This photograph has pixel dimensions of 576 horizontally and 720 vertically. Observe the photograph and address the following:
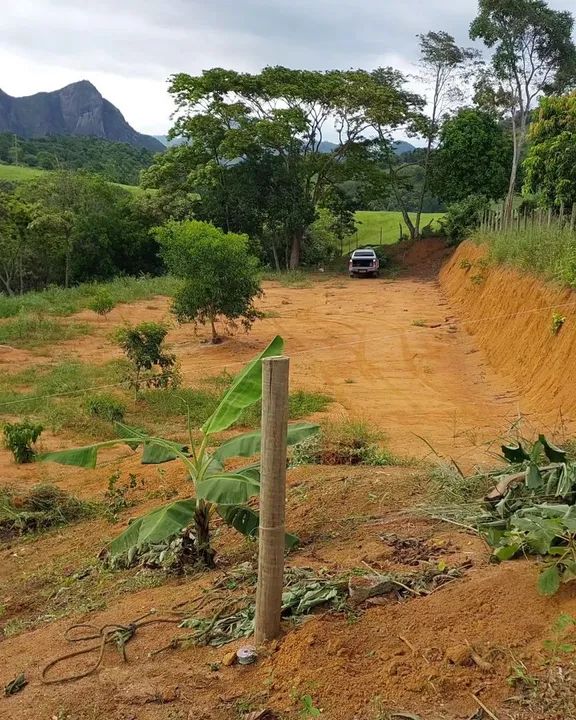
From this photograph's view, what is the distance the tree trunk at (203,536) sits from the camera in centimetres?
433

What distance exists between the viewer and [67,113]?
5768 inches

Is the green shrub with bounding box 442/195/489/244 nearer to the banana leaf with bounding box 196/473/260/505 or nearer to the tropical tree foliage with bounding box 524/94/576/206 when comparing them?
the tropical tree foliage with bounding box 524/94/576/206

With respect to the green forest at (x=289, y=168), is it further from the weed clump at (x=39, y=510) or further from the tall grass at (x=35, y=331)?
the weed clump at (x=39, y=510)

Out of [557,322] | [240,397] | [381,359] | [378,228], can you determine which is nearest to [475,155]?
[378,228]

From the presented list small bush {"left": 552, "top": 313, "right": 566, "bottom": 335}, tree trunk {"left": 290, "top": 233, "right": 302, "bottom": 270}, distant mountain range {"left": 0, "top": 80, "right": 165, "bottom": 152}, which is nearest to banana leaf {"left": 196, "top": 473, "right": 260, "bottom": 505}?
small bush {"left": 552, "top": 313, "right": 566, "bottom": 335}

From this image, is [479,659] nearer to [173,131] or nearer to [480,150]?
[173,131]

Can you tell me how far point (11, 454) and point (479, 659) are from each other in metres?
7.39

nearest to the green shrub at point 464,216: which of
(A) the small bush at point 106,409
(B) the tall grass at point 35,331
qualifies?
(B) the tall grass at point 35,331

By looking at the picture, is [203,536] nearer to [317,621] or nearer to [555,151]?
[317,621]

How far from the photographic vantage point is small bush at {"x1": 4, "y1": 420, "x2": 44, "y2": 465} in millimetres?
8109

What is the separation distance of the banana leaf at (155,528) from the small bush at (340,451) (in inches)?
112

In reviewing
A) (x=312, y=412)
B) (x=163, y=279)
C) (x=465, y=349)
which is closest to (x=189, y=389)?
(x=312, y=412)

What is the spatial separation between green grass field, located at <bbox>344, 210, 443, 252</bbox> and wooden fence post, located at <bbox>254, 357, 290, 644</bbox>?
48.1 metres

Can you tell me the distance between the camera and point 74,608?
426 cm
